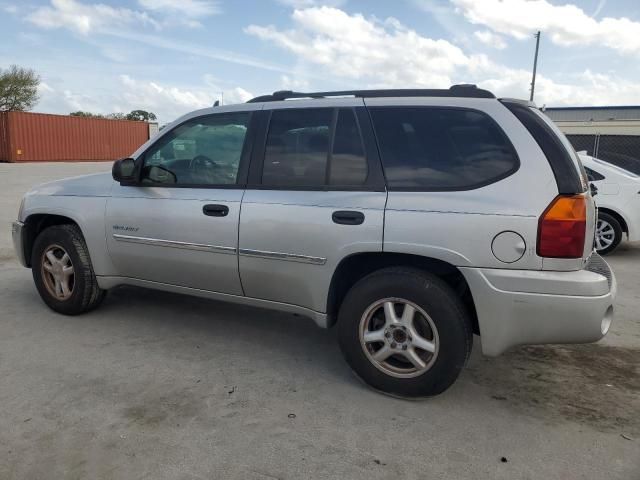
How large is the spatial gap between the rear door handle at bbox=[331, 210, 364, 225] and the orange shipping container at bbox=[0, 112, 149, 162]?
97.6 ft

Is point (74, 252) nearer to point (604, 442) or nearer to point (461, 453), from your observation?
point (461, 453)

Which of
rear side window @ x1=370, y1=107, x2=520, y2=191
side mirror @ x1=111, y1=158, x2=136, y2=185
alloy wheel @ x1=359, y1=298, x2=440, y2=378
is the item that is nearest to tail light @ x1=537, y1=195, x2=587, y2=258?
rear side window @ x1=370, y1=107, x2=520, y2=191

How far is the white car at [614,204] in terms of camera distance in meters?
7.41

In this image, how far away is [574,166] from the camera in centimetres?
287

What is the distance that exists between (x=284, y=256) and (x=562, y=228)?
5.33 ft

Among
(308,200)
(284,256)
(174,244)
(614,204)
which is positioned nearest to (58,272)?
(174,244)

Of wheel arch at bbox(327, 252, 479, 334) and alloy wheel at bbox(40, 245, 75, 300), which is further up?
wheel arch at bbox(327, 252, 479, 334)

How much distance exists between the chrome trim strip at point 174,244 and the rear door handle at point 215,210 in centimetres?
22

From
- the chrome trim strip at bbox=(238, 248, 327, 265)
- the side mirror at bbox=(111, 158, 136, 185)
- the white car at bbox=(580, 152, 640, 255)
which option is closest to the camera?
the chrome trim strip at bbox=(238, 248, 327, 265)

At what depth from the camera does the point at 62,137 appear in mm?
31125

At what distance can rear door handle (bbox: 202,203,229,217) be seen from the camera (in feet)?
11.7

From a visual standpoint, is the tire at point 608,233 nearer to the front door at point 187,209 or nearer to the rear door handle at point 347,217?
the rear door handle at point 347,217

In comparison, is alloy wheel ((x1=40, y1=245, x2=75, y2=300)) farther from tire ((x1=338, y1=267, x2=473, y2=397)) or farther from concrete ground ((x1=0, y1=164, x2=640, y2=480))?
tire ((x1=338, y1=267, x2=473, y2=397))

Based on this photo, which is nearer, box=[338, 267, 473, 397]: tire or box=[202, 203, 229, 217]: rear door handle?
box=[338, 267, 473, 397]: tire
